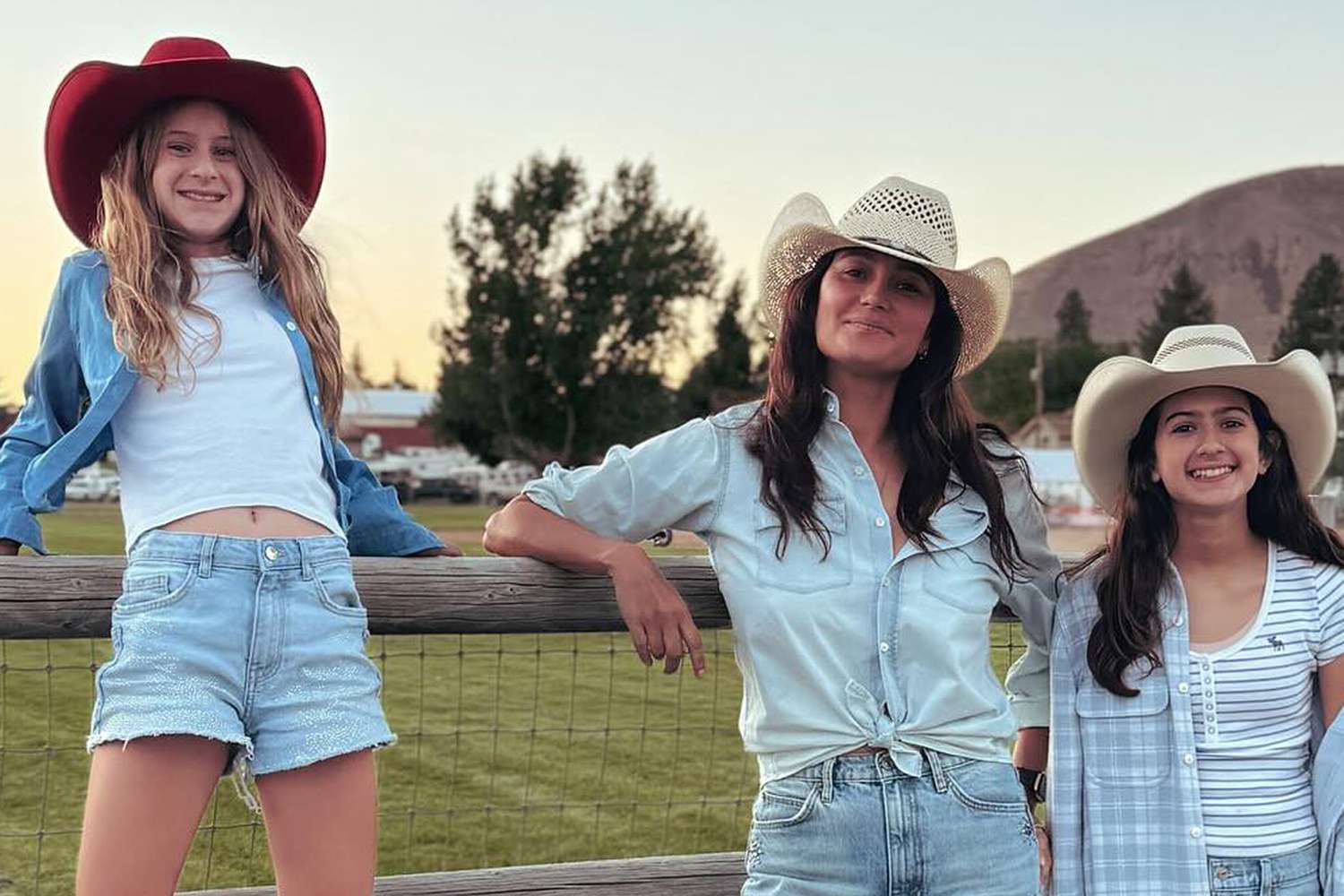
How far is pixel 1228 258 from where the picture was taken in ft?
647

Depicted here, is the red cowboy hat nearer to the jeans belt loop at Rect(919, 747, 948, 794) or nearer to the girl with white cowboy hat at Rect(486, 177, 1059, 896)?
the girl with white cowboy hat at Rect(486, 177, 1059, 896)

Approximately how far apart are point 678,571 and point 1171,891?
98 cm

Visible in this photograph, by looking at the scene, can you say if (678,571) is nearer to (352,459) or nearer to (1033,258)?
(352,459)

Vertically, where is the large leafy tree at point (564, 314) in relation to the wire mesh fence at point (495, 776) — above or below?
above

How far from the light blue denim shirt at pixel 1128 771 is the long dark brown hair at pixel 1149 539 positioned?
26 millimetres

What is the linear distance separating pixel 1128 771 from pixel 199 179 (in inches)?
71.7

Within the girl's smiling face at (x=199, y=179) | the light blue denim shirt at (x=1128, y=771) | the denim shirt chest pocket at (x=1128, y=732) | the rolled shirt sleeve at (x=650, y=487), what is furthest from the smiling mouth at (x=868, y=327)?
the girl's smiling face at (x=199, y=179)

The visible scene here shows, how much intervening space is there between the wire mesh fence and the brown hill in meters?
171

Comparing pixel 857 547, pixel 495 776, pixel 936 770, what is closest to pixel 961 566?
pixel 857 547

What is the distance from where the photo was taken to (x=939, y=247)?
250 cm

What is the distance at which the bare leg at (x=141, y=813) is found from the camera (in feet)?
6.51

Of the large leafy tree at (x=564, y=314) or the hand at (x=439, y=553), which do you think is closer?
the hand at (x=439, y=553)

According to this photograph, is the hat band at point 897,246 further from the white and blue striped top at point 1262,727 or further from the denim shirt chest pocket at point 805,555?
the white and blue striped top at point 1262,727

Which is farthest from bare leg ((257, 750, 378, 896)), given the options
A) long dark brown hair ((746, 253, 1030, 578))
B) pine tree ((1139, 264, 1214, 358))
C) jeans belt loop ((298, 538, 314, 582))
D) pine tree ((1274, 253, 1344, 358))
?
pine tree ((1274, 253, 1344, 358))
